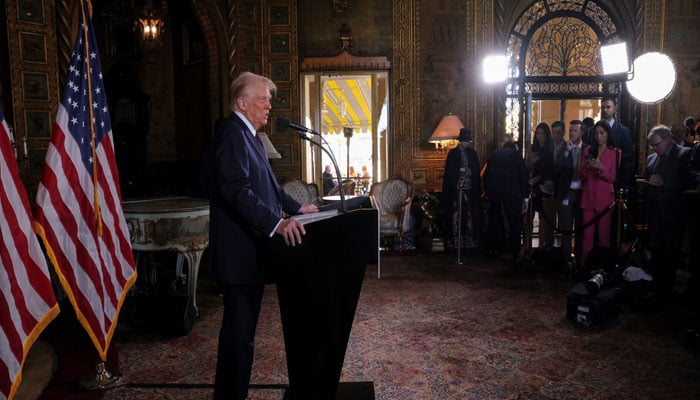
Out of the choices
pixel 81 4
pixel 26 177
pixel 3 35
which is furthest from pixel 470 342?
pixel 3 35

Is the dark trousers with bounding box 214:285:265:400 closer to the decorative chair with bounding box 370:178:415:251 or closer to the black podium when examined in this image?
the black podium

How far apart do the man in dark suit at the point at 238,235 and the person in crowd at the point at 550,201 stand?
526cm

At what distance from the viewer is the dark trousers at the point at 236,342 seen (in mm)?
2580

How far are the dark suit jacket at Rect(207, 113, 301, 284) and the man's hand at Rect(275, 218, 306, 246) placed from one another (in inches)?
7.4

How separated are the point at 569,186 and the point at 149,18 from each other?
6132 mm

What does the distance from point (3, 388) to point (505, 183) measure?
20.0 ft

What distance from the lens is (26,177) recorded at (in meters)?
6.22

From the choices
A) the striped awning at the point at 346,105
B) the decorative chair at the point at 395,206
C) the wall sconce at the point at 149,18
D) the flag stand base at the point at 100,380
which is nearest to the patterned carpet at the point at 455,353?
the flag stand base at the point at 100,380

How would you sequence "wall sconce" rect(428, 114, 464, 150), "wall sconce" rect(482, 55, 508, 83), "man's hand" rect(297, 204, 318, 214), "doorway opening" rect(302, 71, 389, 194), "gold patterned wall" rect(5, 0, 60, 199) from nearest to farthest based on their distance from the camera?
"man's hand" rect(297, 204, 318, 214) → "gold patterned wall" rect(5, 0, 60, 199) → "wall sconce" rect(428, 114, 464, 150) → "wall sconce" rect(482, 55, 508, 83) → "doorway opening" rect(302, 71, 389, 194)

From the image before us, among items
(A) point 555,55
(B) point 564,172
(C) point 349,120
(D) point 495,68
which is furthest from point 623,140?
(C) point 349,120

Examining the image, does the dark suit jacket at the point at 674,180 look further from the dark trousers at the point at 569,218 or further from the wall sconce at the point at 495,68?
the wall sconce at the point at 495,68

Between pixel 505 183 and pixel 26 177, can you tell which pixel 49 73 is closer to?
pixel 26 177

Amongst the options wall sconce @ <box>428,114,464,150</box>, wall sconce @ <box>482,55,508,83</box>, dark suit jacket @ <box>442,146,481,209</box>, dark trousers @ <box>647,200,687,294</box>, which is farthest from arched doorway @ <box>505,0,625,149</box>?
dark trousers @ <box>647,200,687,294</box>

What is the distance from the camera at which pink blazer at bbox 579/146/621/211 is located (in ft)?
19.0
